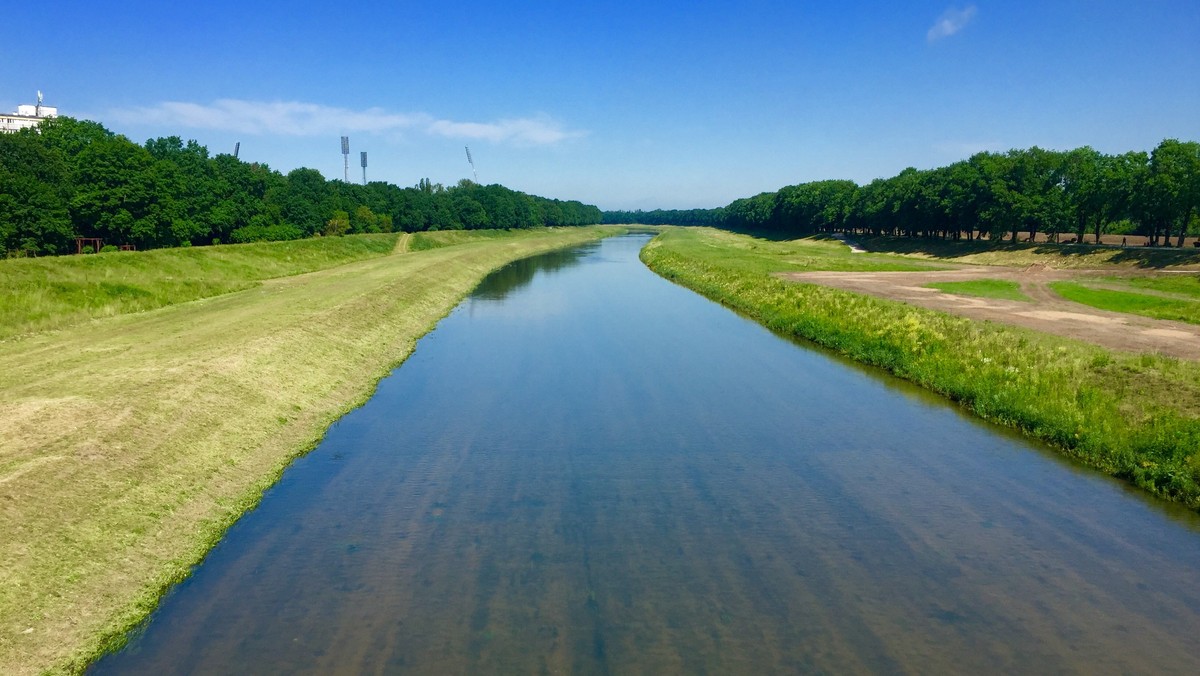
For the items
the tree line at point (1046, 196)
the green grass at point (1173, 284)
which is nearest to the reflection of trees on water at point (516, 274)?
the green grass at point (1173, 284)

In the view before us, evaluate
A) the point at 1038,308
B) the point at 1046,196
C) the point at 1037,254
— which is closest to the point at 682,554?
the point at 1038,308

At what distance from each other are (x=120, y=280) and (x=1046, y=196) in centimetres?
9531

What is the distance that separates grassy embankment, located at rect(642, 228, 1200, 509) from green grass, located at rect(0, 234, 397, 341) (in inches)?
1349

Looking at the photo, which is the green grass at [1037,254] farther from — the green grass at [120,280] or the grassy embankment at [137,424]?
the green grass at [120,280]

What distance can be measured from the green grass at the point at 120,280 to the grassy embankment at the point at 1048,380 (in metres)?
34.3

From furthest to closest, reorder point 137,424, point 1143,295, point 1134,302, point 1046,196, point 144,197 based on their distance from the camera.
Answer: point 1046,196 < point 144,197 < point 1143,295 < point 1134,302 < point 137,424

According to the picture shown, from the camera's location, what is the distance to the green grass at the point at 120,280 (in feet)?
97.5

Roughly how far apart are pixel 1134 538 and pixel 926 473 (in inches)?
171

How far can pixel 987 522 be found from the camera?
47.1 feet

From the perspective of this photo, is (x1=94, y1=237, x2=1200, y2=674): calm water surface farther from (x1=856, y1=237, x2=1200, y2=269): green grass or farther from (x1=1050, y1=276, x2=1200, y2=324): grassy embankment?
(x1=856, y1=237, x2=1200, y2=269): green grass

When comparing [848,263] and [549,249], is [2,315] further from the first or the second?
[549,249]

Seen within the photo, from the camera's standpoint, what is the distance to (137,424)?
623 inches

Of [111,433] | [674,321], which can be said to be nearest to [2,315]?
[111,433]

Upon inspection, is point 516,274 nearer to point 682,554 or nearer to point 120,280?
point 120,280
